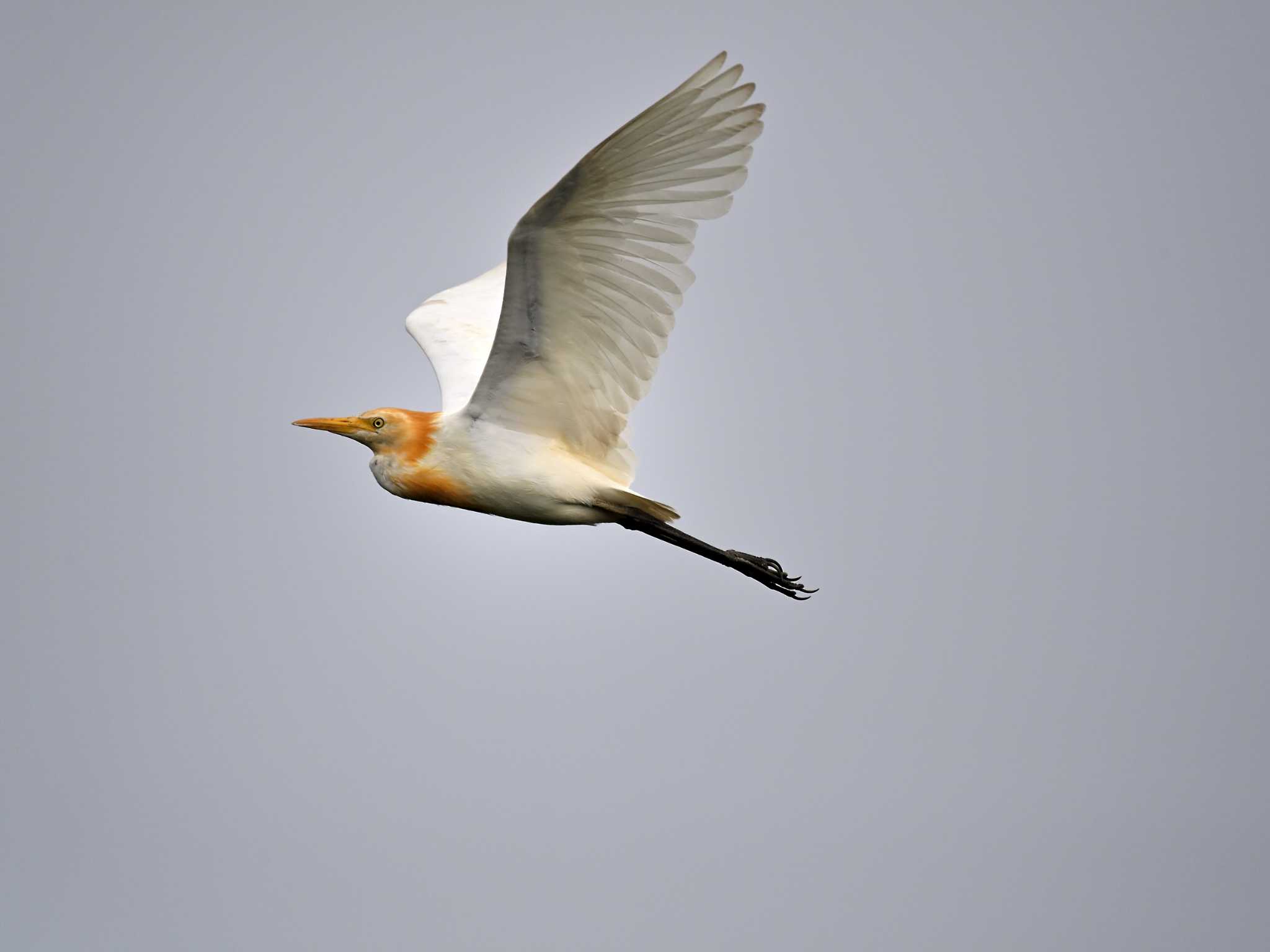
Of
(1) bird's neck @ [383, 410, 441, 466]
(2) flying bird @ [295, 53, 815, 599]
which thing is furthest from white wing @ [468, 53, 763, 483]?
(1) bird's neck @ [383, 410, 441, 466]

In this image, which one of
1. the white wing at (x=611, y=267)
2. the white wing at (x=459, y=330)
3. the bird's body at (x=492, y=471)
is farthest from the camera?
the white wing at (x=459, y=330)

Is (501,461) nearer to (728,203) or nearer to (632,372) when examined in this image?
(632,372)

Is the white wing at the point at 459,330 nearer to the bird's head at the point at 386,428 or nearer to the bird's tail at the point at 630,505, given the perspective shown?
the bird's head at the point at 386,428

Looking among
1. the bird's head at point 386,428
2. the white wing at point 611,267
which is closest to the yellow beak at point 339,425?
the bird's head at point 386,428

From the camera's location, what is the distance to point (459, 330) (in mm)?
10602

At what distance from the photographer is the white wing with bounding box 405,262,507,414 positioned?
33.2 ft

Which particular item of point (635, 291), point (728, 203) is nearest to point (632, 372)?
point (635, 291)

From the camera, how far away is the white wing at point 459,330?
10133mm

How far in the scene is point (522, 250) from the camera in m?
7.97

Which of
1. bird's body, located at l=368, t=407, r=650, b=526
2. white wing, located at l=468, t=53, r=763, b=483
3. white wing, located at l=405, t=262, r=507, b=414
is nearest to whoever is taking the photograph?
white wing, located at l=468, t=53, r=763, b=483

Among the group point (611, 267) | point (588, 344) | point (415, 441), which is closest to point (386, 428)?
point (415, 441)

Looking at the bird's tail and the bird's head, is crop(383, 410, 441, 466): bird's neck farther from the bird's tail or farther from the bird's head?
the bird's tail

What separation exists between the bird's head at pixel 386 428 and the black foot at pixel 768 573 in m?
2.02

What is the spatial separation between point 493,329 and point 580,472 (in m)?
2.08
